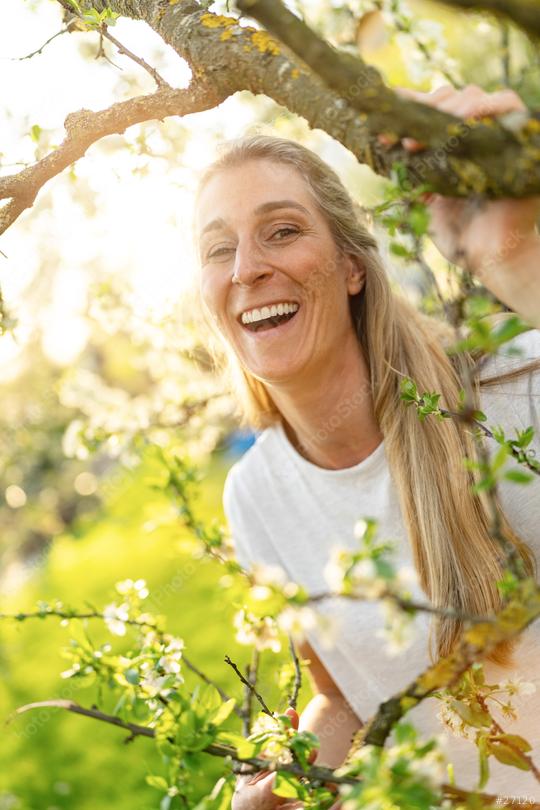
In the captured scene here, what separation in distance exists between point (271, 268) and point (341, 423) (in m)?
0.53

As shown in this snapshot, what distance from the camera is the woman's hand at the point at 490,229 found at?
3.78 ft

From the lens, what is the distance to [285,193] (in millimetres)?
2186

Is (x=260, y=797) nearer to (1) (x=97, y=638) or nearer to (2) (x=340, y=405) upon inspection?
(2) (x=340, y=405)

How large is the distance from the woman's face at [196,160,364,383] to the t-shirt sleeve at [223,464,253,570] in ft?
2.00

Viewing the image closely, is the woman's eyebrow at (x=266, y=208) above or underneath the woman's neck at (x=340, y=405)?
above

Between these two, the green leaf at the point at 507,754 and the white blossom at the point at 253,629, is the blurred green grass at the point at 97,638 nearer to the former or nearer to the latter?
the white blossom at the point at 253,629

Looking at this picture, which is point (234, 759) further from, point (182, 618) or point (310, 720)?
point (182, 618)

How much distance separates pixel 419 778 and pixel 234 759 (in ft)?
1.55

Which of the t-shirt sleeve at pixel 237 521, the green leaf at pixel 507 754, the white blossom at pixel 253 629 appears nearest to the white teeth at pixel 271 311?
the t-shirt sleeve at pixel 237 521

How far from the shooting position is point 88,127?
1.44m

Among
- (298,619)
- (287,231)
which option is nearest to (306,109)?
(298,619)

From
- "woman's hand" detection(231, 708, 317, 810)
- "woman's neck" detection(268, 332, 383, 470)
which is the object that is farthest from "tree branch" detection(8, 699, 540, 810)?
"woman's neck" detection(268, 332, 383, 470)

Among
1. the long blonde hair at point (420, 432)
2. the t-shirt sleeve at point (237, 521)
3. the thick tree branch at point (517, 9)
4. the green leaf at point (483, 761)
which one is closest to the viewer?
the thick tree branch at point (517, 9)

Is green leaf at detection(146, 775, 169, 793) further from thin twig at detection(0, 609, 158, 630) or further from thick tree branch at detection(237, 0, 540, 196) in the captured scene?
thick tree branch at detection(237, 0, 540, 196)
